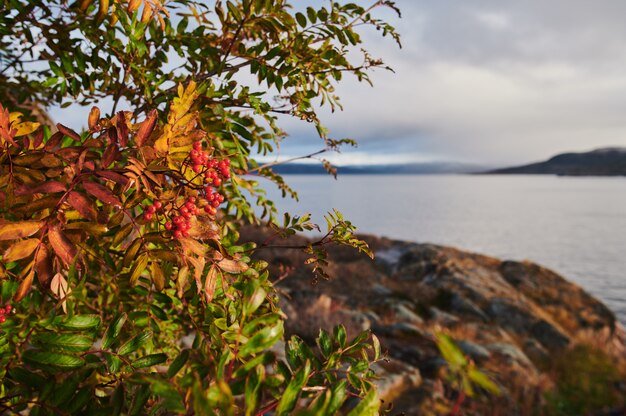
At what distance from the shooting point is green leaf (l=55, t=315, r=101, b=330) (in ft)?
4.47

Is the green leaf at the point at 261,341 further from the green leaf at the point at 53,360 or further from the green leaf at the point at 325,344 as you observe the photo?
the green leaf at the point at 53,360

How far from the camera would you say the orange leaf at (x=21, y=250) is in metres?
1.11

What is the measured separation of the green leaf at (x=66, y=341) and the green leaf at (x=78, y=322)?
42 mm

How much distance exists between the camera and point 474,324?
12.1 meters

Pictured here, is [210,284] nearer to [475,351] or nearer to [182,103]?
[182,103]

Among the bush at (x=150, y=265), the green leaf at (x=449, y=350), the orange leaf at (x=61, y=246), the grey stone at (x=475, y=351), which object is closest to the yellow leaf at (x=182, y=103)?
the bush at (x=150, y=265)

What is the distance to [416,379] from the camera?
7762mm

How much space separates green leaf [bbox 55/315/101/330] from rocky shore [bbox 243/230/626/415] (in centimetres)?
297

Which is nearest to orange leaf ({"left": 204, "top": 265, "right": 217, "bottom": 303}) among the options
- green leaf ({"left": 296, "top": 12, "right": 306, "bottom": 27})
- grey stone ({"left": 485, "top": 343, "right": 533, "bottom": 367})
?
green leaf ({"left": 296, "top": 12, "right": 306, "bottom": 27})

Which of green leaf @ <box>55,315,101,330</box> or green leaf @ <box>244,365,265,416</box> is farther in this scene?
green leaf @ <box>55,315,101,330</box>

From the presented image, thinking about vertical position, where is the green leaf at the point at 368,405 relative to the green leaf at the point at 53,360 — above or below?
above

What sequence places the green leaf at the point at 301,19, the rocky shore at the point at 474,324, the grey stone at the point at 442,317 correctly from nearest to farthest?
the green leaf at the point at 301,19 < the rocky shore at the point at 474,324 < the grey stone at the point at 442,317

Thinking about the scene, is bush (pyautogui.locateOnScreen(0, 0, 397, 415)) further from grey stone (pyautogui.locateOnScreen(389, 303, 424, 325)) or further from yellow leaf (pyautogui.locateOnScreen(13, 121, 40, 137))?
grey stone (pyautogui.locateOnScreen(389, 303, 424, 325))

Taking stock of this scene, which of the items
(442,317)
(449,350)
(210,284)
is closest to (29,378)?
(210,284)
